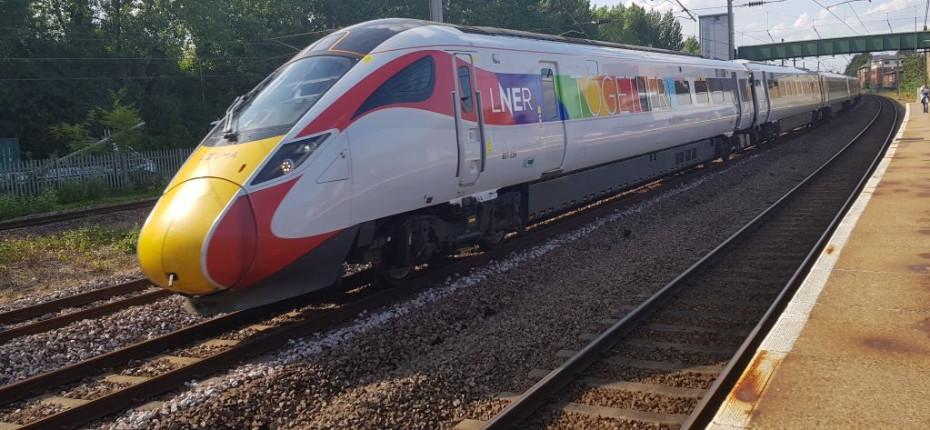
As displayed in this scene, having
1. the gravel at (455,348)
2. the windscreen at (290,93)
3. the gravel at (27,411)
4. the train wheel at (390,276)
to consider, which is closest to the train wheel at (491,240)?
the gravel at (455,348)

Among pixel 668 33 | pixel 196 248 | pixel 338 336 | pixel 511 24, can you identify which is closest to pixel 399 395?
pixel 338 336

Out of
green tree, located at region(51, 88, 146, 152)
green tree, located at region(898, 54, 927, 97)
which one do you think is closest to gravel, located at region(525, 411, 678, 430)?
green tree, located at region(51, 88, 146, 152)

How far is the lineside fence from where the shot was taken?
2209cm

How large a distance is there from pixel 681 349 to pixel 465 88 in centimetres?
435

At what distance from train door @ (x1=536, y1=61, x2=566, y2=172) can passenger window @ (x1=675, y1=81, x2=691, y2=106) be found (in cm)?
613

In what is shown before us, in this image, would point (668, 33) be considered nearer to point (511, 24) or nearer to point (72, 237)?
point (511, 24)

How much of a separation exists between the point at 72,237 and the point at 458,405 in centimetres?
1184

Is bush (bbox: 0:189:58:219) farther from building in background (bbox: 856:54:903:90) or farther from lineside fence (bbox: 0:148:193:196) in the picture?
building in background (bbox: 856:54:903:90)

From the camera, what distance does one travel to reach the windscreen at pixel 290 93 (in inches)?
301

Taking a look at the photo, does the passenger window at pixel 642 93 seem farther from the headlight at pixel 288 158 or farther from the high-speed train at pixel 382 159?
the headlight at pixel 288 158

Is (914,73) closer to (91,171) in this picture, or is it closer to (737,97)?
(737,97)

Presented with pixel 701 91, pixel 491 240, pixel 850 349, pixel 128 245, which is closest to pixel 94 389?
pixel 491 240

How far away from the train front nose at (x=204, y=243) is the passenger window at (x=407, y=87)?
5.60 feet

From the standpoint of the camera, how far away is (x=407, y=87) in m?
8.45
